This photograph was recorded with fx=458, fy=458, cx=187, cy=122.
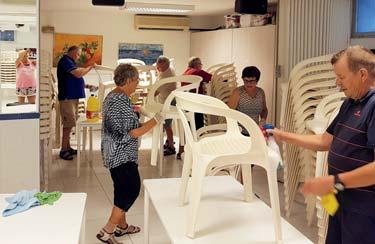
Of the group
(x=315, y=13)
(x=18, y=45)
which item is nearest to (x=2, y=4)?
(x=18, y=45)

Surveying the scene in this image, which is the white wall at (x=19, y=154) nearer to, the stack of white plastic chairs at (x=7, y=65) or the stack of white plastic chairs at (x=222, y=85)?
the stack of white plastic chairs at (x=7, y=65)

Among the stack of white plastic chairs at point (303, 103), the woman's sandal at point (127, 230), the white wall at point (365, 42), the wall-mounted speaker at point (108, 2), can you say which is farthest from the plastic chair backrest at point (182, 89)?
the wall-mounted speaker at point (108, 2)

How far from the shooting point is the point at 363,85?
1878 millimetres

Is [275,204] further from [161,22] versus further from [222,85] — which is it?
[161,22]

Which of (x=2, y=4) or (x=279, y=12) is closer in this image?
(x=2, y=4)

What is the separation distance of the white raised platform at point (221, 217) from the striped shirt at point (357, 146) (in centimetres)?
36

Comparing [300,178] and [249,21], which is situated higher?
[249,21]

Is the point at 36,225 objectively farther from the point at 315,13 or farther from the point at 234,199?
the point at 315,13

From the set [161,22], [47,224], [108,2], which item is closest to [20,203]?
[47,224]

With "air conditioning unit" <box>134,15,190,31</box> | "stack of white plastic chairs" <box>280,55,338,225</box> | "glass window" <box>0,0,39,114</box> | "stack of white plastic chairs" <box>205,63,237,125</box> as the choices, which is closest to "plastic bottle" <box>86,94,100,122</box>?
"stack of white plastic chairs" <box>205,63,237,125</box>

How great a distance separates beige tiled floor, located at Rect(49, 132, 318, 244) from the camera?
382cm

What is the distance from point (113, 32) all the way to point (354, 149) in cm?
794

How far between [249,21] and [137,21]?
9.07 ft

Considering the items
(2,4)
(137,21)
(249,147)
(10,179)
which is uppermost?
(137,21)
